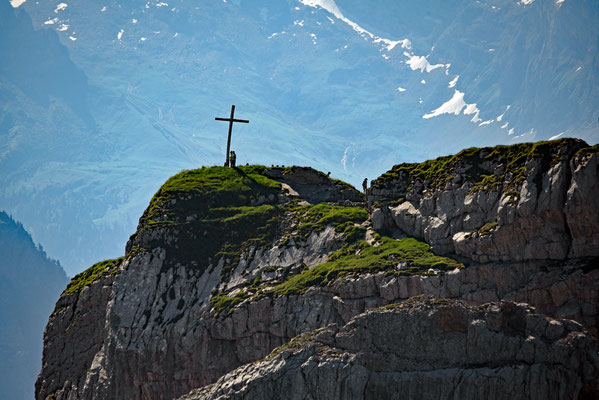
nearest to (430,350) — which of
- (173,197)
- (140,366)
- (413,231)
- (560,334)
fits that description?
(560,334)

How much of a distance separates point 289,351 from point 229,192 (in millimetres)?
26874

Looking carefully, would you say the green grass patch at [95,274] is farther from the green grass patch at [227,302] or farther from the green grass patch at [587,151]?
the green grass patch at [587,151]

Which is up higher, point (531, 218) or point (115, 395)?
point (531, 218)

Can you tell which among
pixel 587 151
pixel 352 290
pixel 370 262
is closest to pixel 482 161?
pixel 587 151

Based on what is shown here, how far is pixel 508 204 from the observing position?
36469mm

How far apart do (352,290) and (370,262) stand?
218 cm

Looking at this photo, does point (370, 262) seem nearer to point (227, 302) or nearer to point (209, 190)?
point (227, 302)

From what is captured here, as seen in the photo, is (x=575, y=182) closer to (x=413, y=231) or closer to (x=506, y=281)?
(x=506, y=281)

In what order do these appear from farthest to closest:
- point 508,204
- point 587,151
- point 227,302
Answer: point 227,302
point 508,204
point 587,151

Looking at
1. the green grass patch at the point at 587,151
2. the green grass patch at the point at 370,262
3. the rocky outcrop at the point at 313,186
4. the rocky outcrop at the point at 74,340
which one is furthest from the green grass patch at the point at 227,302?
the green grass patch at the point at 587,151

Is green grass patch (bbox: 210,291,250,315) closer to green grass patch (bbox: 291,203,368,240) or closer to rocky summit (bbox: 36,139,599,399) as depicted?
rocky summit (bbox: 36,139,599,399)

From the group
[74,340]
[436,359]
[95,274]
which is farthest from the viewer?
[95,274]

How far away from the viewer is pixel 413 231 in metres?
42.4

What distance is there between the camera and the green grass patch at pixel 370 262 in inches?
1479
